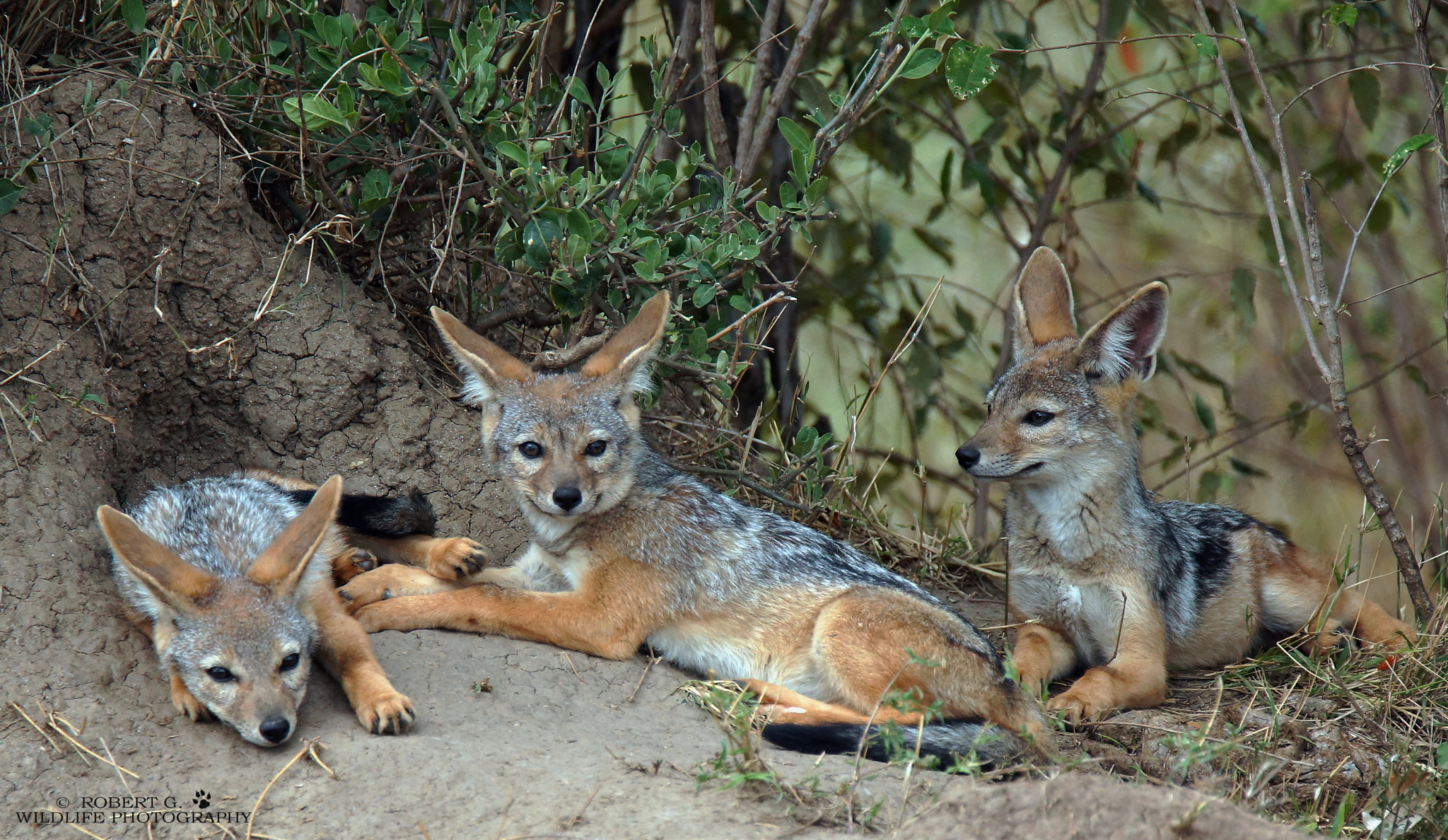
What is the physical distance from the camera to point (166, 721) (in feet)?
13.4

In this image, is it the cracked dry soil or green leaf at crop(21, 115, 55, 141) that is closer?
the cracked dry soil

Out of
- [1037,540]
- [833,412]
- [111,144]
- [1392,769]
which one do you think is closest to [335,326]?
[111,144]

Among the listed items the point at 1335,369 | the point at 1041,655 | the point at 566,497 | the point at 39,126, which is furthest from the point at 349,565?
the point at 1335,369

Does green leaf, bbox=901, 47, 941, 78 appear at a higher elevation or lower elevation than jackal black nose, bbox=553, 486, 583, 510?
higher

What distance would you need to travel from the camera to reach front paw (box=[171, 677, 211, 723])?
4066 mm

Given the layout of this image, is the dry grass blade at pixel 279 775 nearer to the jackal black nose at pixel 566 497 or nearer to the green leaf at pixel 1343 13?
the jackal black nose at pixel 566 497

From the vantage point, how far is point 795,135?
5453mm

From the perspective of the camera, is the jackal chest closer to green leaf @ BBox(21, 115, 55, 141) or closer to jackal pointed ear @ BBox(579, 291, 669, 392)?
jackal pointed ear @ BBox(579, 291, 669, 392)

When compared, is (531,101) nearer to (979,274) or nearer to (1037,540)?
(1037,540)

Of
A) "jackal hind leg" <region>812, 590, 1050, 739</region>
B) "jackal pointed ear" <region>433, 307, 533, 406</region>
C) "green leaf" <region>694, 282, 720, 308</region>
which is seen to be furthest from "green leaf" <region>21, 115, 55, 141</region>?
"jackal hind leg" <region>812, 590, 1050, 739</region>

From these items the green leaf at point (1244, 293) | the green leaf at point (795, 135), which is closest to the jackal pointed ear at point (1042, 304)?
the green leaf at point (795, 135)

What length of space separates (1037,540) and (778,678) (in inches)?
60.5

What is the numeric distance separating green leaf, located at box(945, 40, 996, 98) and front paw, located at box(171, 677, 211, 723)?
3.96 m

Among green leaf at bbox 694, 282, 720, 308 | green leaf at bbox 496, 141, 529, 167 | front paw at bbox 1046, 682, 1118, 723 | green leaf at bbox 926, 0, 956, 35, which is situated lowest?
front paw at bbox 1046, 682, 1118, 723
